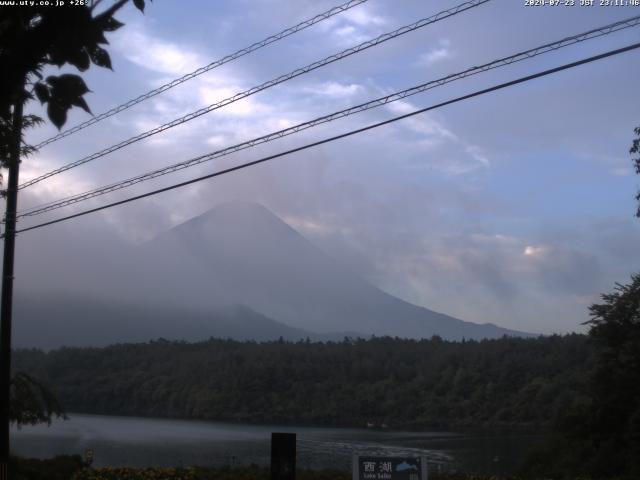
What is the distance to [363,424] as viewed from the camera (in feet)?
197

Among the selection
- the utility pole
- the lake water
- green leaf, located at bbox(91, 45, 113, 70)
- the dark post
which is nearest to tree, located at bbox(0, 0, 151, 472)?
green leaf, located at bbox(91, 45, 113, 70)

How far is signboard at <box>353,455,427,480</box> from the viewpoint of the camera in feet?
35.8

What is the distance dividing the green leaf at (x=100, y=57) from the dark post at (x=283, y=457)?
23.8 ft

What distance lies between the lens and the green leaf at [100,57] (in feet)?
14.8

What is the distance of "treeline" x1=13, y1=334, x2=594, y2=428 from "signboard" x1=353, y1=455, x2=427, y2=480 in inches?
1598

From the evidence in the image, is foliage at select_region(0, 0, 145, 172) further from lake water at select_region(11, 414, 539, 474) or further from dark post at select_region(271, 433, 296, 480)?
lake water at select_region(11, 414, 539, 474)

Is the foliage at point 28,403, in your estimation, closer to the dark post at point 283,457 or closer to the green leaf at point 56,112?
the dark post at point 283,457

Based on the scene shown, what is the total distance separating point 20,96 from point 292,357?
75.2m

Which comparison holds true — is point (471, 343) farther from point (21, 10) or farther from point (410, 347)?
point (21, 10)

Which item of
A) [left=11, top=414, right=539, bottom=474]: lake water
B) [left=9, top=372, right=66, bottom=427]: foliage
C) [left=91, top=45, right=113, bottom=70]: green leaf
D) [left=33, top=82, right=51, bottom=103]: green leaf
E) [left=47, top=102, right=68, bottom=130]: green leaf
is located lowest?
[left=11, top=414, right=539, bottom=474]: lake water

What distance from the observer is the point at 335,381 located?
7156cm

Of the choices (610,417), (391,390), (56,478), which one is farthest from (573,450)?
(391,390)

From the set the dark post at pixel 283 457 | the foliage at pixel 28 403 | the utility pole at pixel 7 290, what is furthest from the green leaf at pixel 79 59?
the foliage at pixel 28 403

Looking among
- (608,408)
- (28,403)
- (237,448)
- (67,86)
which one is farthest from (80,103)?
(237,448)
